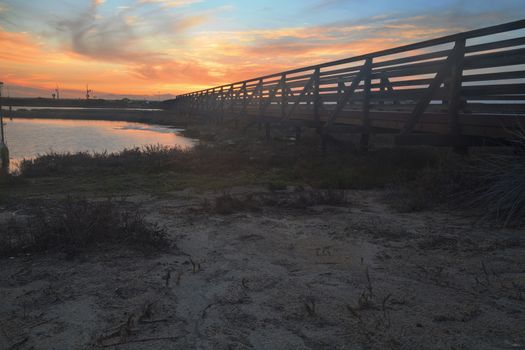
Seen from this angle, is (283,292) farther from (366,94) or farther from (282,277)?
(366,94)

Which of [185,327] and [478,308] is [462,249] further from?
[185,327]

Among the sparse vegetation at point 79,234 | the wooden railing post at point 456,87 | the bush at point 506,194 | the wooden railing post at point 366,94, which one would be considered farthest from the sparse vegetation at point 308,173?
the sparse vegetation at point 79,234

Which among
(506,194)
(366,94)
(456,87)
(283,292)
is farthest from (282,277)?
(366,94)

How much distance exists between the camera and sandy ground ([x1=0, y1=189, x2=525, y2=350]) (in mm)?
2301

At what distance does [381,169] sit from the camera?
793cm

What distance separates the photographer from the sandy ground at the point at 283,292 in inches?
90.6

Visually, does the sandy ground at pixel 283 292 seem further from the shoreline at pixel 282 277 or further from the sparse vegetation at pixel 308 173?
the sparse vegetation at pixel 308 173

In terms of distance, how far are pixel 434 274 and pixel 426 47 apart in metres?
5.22

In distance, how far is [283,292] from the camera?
2.88 meters

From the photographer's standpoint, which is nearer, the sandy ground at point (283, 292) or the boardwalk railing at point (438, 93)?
the sandy ground at point (283, 292)

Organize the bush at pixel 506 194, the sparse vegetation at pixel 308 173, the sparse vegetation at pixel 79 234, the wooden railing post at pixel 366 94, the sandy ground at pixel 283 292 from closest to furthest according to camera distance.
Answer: the sandy ground at pixel 283 292 → the sparse vegetation at pixel 79 234 → the bush at pixel 506 194 → the sparse vegetation at pixel 308 173 → the wooden railing post at pixel 366 94

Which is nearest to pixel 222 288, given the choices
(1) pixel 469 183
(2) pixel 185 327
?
(2) pixel 185 327

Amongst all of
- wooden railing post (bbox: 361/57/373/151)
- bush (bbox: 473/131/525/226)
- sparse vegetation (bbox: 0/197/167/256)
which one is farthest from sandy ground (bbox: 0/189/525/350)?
wooden railing post (bbox: 361/57/373/151)

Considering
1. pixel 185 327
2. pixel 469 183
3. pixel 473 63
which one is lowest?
pixel 185 327
